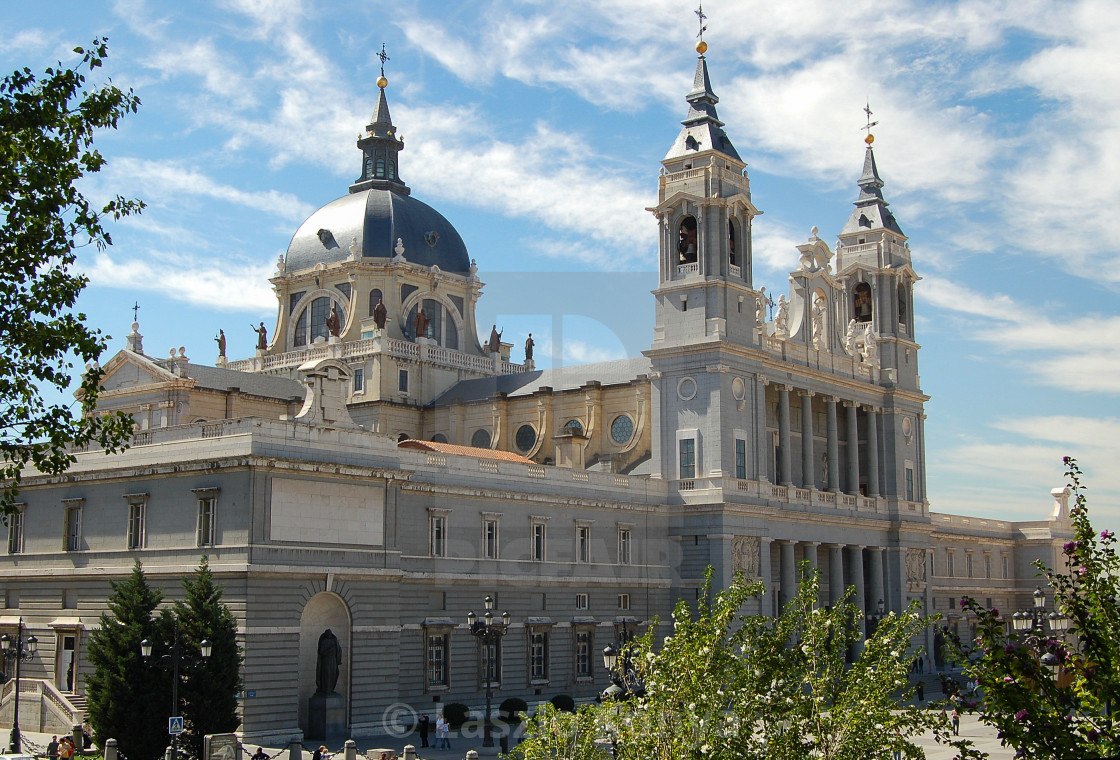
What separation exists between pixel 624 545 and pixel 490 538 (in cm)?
929

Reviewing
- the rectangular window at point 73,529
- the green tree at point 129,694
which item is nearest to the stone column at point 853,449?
the rectangular window at point 73,529

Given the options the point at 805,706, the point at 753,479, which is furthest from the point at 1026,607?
the point at 805,706

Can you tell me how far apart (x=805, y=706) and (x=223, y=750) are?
19508 millimetres

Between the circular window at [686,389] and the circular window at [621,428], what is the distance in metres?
7.53

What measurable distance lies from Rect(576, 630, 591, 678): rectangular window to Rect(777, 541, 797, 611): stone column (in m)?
13.2

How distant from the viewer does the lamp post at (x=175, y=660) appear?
33594 millimetres

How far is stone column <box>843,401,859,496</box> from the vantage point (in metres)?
75.1

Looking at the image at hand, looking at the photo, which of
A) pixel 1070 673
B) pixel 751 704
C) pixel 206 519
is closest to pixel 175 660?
pixel 206 519

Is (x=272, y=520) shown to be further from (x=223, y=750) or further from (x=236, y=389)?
(x=236, y=389)

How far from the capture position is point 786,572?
220ft

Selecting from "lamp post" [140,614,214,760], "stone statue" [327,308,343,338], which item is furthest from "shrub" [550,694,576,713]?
"stone statue" [327,308,343,338]

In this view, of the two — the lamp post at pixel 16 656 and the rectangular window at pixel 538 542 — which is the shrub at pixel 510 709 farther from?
the lamp post at pixel 16 656

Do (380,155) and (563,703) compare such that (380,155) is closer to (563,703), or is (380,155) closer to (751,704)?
(563,703)

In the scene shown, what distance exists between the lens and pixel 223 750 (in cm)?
3428
